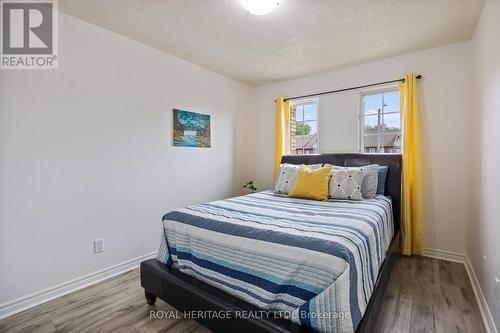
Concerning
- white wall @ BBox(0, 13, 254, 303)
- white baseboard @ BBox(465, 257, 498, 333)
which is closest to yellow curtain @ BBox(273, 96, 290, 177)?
white wall @ BBox(0, 13, 254, 303)

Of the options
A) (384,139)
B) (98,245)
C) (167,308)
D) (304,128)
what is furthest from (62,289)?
(384,139)

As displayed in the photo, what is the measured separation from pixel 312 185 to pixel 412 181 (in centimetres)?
122

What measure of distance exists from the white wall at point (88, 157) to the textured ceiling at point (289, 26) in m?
0.32

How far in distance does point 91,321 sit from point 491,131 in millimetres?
3141

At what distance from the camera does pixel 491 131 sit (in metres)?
1.80

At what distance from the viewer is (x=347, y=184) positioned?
265cm

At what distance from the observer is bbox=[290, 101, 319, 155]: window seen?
12.6ft

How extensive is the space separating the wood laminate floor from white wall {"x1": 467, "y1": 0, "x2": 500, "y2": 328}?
0.22 m

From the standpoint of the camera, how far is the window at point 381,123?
320cm

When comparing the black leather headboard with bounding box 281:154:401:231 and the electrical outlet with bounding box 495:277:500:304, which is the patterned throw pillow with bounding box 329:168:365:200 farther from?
the electrical outlet with bounding box 495:277:500:304

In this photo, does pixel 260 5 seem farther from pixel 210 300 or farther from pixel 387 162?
pixel 387 162

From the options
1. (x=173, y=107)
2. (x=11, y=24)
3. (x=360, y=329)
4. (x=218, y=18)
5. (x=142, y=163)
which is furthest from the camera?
(x=173, y=107)

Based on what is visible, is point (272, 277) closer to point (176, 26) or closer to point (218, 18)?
point (218, 18)

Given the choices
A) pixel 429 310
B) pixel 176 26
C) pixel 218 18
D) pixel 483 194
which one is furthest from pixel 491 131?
pixel 176 26
